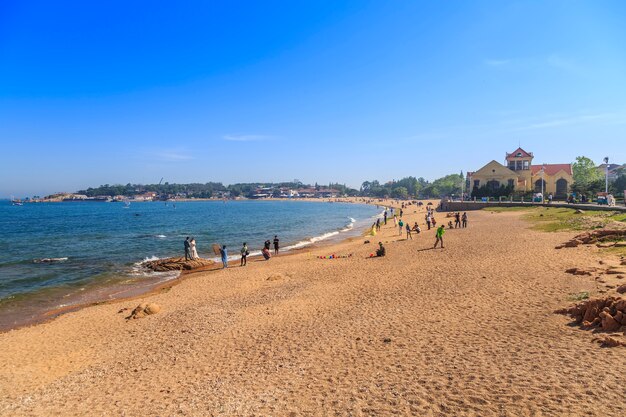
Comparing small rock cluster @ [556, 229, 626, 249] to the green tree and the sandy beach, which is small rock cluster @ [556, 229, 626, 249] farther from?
the green tree

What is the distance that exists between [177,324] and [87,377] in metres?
3.69

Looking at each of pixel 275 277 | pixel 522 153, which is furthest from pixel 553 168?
pixel 275 277

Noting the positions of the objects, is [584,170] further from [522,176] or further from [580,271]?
[580,271]

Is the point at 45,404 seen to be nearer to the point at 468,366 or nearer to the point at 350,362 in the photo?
→ the point at 350,362

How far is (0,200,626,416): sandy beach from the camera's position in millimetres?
6781

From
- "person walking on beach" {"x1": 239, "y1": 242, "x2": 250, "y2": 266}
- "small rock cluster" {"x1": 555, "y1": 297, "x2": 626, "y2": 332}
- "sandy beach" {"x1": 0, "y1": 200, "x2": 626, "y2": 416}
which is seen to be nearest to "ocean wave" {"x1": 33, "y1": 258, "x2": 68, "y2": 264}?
"person walking on beach" {"x1": 239, "y1": 242, "x2": 250, "y2": 266}

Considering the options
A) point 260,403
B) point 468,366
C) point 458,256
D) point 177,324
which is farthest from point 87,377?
point 458,256

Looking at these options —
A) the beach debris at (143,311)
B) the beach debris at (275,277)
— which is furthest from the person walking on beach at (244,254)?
the beach debris at (143,311)

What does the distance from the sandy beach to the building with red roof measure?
55.5 m

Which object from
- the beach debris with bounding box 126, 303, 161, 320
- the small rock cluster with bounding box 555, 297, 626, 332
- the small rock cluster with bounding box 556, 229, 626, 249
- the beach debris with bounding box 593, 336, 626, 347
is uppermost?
the small rock cluster with bounding box 556, 229, 626, 249

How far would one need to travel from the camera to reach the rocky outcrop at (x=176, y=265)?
84.6 ft

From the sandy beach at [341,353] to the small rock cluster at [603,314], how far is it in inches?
20.5

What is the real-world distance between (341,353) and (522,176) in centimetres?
7352

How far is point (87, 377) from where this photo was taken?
30.7 ft
